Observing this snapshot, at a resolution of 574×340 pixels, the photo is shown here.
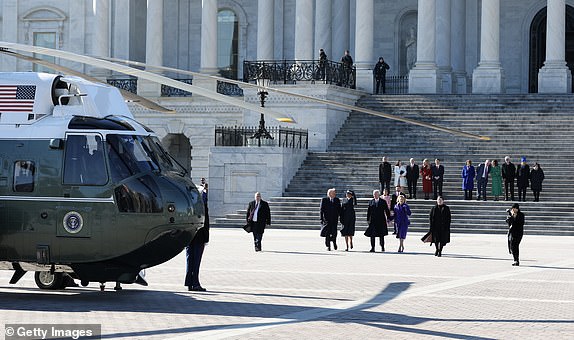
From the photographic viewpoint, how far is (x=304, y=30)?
165 ft

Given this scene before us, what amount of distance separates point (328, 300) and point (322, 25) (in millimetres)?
35339

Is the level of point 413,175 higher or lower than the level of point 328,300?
higher

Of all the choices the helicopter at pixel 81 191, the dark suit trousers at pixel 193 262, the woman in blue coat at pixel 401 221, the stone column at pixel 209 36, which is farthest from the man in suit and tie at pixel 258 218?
A: the stone column at pixel 209 36

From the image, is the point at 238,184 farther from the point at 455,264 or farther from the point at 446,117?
the point at 455,264

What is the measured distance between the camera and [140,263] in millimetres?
18094

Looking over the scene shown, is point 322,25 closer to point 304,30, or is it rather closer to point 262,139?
point 304,30

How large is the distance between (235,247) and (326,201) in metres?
2.55

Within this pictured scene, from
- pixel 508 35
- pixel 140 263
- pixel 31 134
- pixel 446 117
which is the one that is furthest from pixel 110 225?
pixel 508 35

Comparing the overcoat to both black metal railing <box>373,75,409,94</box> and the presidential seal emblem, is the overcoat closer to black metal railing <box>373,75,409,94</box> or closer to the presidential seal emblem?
the presidential seal emblem

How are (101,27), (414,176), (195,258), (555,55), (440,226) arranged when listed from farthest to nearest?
(101,27)
(555,55)
(414,176)
(440,226)
(195,258)

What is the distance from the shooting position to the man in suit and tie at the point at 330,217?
98.7ft

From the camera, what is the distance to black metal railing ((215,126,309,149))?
4400 cm

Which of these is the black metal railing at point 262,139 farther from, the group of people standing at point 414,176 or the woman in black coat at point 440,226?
the woman in black coat at point 440,226

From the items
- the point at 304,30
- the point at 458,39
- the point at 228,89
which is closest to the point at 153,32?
the point at 228,89
